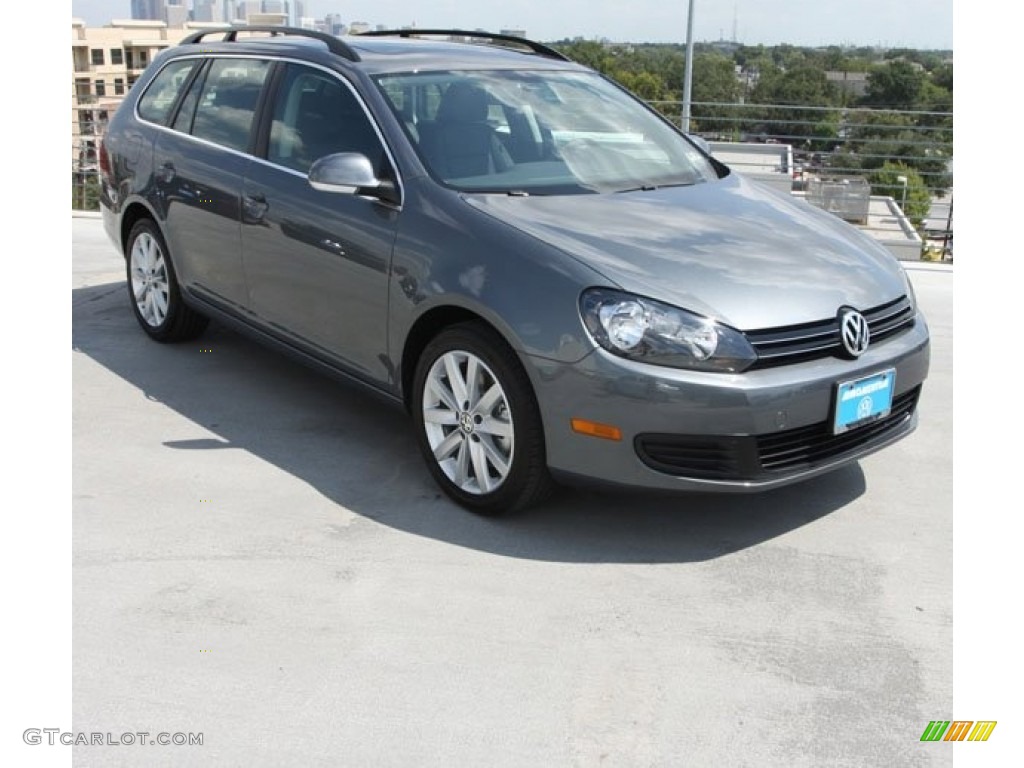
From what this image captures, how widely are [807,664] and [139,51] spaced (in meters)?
79.5

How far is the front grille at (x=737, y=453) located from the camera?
3514 millimetres

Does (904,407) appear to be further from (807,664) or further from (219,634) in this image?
(219,634)

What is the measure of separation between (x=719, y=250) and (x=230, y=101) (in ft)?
8.58

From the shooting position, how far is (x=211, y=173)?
205 inches

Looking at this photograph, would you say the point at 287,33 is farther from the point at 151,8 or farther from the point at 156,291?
the point at 151,8

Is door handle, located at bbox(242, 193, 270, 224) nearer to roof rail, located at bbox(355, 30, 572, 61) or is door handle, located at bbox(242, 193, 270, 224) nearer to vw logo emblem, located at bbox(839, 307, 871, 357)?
roof rail, located at bbox(355, 30, 572, 61)

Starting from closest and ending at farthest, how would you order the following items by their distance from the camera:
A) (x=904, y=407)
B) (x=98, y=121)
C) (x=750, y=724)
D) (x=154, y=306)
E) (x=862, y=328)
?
1. (x=750, y=724)
2. (x=862, y=328)
3. (x=904, y=407)
4. (x=154, y=306)
5. (x=98, y=121)

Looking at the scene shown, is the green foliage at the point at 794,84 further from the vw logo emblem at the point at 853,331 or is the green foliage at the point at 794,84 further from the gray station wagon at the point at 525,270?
the vw logo emblem at the point at 853,331

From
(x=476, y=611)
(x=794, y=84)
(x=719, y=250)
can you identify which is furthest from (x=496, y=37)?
(x=794, y=84)

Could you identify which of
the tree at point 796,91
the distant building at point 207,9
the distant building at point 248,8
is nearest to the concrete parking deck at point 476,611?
the distant building at point 248,8

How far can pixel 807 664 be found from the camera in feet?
10.2

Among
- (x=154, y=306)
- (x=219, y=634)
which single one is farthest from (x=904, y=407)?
(x=154, y=306)

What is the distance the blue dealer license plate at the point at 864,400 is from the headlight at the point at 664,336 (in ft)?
1.27

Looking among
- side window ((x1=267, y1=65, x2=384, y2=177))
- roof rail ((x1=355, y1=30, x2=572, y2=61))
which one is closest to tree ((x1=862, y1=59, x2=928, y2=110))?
roof rail ((x1=355, y1=30, x2=572, y2=61))
